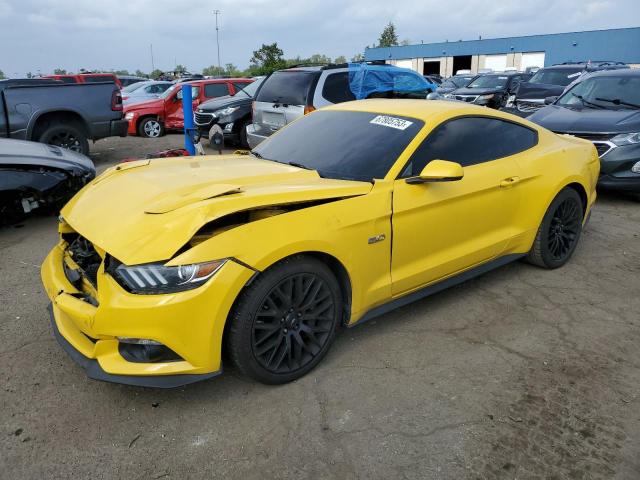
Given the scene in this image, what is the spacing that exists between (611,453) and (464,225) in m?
1.70

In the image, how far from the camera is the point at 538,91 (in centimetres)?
1219

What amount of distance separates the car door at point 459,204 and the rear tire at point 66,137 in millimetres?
7893

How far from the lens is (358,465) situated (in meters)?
2.45

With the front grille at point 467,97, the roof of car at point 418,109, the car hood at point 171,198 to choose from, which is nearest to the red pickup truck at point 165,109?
the front grille at point 467,97

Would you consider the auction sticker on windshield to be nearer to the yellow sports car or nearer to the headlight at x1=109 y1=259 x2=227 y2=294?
the yellow sports car

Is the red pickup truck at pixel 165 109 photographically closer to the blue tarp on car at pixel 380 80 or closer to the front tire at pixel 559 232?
the blue tarp on car at pixel 380 80

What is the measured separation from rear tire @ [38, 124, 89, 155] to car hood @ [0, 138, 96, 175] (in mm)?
2943

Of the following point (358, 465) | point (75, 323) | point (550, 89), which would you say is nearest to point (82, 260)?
point (75, 323)

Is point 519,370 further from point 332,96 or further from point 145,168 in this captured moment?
point 332,96

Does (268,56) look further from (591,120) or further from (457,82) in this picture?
(591,120)

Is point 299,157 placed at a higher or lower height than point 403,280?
higher

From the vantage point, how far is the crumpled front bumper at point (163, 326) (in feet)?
8.34

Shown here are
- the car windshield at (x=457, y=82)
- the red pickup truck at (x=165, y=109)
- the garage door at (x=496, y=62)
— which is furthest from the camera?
the garage door at (x=496, y=62)

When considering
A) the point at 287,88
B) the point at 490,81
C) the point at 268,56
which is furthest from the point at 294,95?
the point at 268,56
